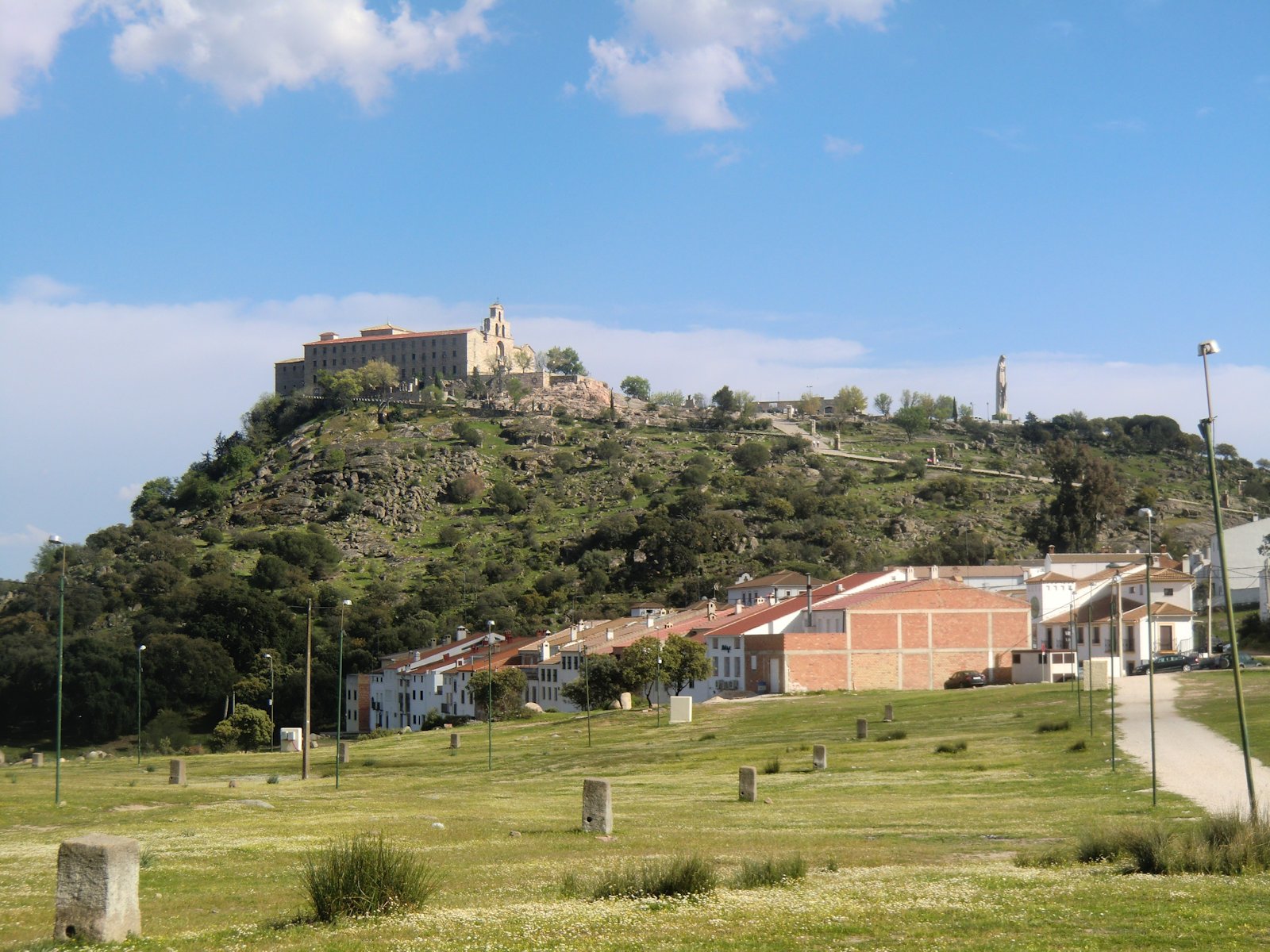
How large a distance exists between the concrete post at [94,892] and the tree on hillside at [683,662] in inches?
2709

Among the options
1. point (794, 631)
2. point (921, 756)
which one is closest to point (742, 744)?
point (921, 756)

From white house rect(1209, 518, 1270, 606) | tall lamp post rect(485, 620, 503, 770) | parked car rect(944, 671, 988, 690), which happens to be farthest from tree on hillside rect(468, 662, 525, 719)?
white house rect(1209, 518, 1270, 606)

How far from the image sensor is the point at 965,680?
82.8m

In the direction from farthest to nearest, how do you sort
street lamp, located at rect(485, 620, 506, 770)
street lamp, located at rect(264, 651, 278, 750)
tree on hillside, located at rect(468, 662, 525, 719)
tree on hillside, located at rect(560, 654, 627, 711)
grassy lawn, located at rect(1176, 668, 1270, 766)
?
street lamp, located at rect(264, 651, 278, 750)
tree on hillside, located at rect(468, 662, 525, 719)
tree on hillside, located at rect(560, 654, 627, 711)
street lamp, located at rect(485, 620, 506, 770)
grassy lawn, located at rect(1176, 668, 1270, 766)

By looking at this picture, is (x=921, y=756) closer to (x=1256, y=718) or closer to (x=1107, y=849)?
(x=1256, y=718)

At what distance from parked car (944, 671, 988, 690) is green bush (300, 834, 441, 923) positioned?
70268 mm

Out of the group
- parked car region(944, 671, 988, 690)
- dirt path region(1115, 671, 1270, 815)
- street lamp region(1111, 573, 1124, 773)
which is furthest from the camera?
parked car region(944, 671, 988, 690)

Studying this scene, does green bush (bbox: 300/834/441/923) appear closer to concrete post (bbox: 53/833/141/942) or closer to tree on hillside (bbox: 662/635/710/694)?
concrete post (bbox: 53/833/141/942)

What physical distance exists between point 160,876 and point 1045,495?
6622 inches

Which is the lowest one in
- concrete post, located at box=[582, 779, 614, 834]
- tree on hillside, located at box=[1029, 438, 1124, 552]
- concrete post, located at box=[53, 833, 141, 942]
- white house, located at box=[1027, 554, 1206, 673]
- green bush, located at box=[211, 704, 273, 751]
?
green bush, located at box=[211, 704, 273, 751]

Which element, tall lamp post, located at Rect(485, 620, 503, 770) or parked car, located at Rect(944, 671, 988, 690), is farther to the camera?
parked car, located at Rect(944, 671, 988, 690)

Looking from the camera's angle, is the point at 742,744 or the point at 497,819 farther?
the point at 742,744

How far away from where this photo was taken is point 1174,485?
18788cm

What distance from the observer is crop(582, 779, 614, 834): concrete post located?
2458 centimetres
